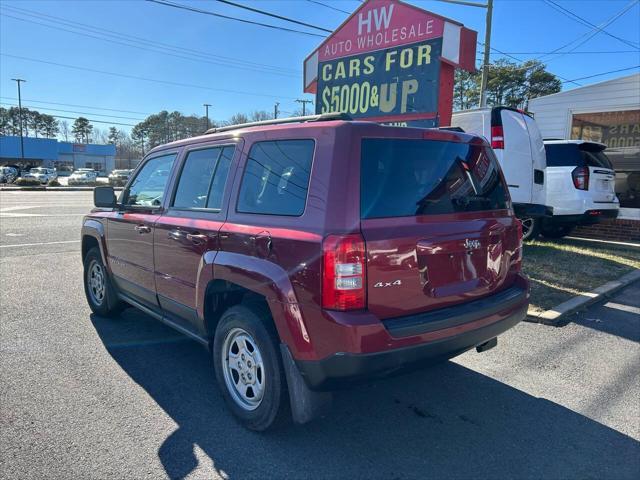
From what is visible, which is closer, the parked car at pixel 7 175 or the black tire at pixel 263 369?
the black tire at pixel 263 369

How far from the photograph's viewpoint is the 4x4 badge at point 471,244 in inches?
111

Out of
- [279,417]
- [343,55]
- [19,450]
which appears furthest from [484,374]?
[343,55]

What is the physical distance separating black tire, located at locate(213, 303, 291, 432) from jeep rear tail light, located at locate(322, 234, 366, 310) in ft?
1.84

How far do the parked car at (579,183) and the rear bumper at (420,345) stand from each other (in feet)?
22.0

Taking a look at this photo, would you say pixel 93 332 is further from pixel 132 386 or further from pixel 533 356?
pixel 533 356

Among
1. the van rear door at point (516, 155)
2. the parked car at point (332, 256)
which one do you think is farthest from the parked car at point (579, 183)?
the parked car at point (332, 256)

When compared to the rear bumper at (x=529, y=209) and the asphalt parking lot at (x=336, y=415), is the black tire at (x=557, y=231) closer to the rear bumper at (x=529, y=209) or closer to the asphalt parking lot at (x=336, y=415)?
the rear bumper at (x=529, y=209)

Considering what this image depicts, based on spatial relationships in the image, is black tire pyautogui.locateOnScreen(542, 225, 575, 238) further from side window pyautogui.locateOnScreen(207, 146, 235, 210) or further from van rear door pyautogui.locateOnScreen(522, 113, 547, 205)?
side window pyautogui.locateOnScreen(207, 146, 235, 210)

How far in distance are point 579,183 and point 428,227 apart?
7388 millimetres

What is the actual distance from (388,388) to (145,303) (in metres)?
2.30

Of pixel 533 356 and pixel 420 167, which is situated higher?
pixel 420 167

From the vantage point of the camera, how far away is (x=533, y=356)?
165 inches

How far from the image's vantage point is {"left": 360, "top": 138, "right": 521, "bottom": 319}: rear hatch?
2.49 metres

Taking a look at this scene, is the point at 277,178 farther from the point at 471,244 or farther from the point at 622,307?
the point at 622,307
